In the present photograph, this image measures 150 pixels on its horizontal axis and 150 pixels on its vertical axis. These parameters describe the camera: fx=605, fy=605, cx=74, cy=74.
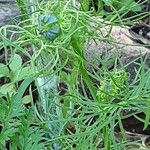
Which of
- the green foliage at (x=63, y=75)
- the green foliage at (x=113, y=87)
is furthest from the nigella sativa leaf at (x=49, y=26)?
the green foliage at (x=113, y=87)

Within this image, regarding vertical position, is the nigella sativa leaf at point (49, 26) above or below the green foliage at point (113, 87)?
above

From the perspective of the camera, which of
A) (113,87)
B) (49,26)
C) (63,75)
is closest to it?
(49,26)

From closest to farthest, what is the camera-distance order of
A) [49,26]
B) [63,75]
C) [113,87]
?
1. [49,26]
2. [113,87]
3. [63,75]

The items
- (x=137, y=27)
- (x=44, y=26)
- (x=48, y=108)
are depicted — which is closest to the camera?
(x=44, y=26)

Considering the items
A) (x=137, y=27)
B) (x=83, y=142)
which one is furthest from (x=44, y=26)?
(x=137, y=27)

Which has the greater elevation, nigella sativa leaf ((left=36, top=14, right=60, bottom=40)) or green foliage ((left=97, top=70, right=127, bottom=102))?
nigella sativa leaf ((left=36, top=14, right=60, bottom=40))

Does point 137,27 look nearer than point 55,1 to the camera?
No

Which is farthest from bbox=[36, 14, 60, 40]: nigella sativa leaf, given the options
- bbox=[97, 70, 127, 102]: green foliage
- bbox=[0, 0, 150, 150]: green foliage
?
bbox=[97, 70, 127, 102]: green foliage

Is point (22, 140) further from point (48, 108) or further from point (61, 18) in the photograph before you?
point (61, 18)

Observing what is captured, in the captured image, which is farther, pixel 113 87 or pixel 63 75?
pixel 63 75

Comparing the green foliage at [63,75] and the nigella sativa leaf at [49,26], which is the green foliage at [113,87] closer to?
the green foliage at [63,75]

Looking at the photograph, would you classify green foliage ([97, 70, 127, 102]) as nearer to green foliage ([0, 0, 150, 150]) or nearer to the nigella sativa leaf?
green foliage ([0, 0, 150, 150])
